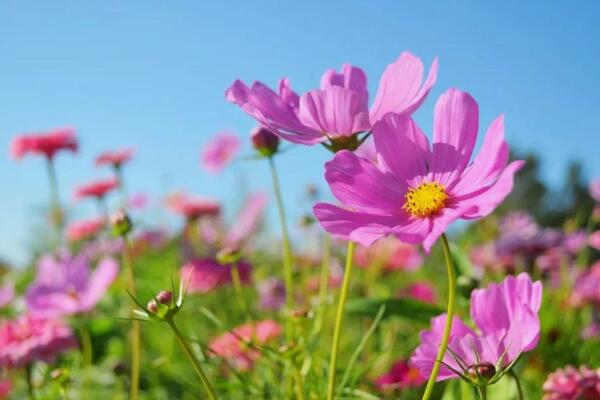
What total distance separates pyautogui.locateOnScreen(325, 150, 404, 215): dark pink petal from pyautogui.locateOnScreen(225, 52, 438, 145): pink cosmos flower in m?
0.05

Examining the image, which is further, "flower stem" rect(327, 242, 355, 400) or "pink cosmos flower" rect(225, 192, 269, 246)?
"pink cosmos flower" rect(225, 192, 269, 246)

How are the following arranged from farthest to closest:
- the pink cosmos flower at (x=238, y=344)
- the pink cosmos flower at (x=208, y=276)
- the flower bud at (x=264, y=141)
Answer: the pink cosmos flower at (x=208, y=276)
the pink cosmos flower at (x=238, y=344)
the flower bud at (x=264, y=141)

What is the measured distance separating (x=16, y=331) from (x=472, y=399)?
2.08 feet

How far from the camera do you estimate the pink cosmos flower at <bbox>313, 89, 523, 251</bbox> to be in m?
0.45

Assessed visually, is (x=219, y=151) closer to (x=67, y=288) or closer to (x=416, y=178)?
(x=67, y=288)

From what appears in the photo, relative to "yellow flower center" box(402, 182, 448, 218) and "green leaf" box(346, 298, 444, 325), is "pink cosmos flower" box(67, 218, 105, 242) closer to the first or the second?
"green leaf" box(346, 298, 444, 325)

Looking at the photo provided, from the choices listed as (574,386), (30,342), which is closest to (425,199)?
(574,386)

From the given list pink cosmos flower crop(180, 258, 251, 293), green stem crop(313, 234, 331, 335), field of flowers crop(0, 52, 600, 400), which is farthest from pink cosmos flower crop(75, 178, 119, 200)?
green stem crop(313, 234, 331, 335)

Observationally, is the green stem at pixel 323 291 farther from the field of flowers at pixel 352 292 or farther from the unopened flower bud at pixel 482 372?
the unopened flower bud at pixel 482 372

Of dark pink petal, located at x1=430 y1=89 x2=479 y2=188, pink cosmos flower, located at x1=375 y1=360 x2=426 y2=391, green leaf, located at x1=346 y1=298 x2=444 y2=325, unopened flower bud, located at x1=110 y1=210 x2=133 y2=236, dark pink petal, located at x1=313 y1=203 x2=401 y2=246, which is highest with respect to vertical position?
dark pink petal, located at x1=430 y1=89 x2=479 y2=188

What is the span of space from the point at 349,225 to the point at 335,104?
0.35 feet

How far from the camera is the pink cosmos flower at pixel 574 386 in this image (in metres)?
0.62

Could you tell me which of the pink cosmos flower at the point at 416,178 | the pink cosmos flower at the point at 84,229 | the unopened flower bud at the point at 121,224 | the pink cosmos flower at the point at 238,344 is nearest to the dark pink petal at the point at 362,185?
the pink cosmos flower at the point at 416,178

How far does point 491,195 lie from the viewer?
0.44 meters
